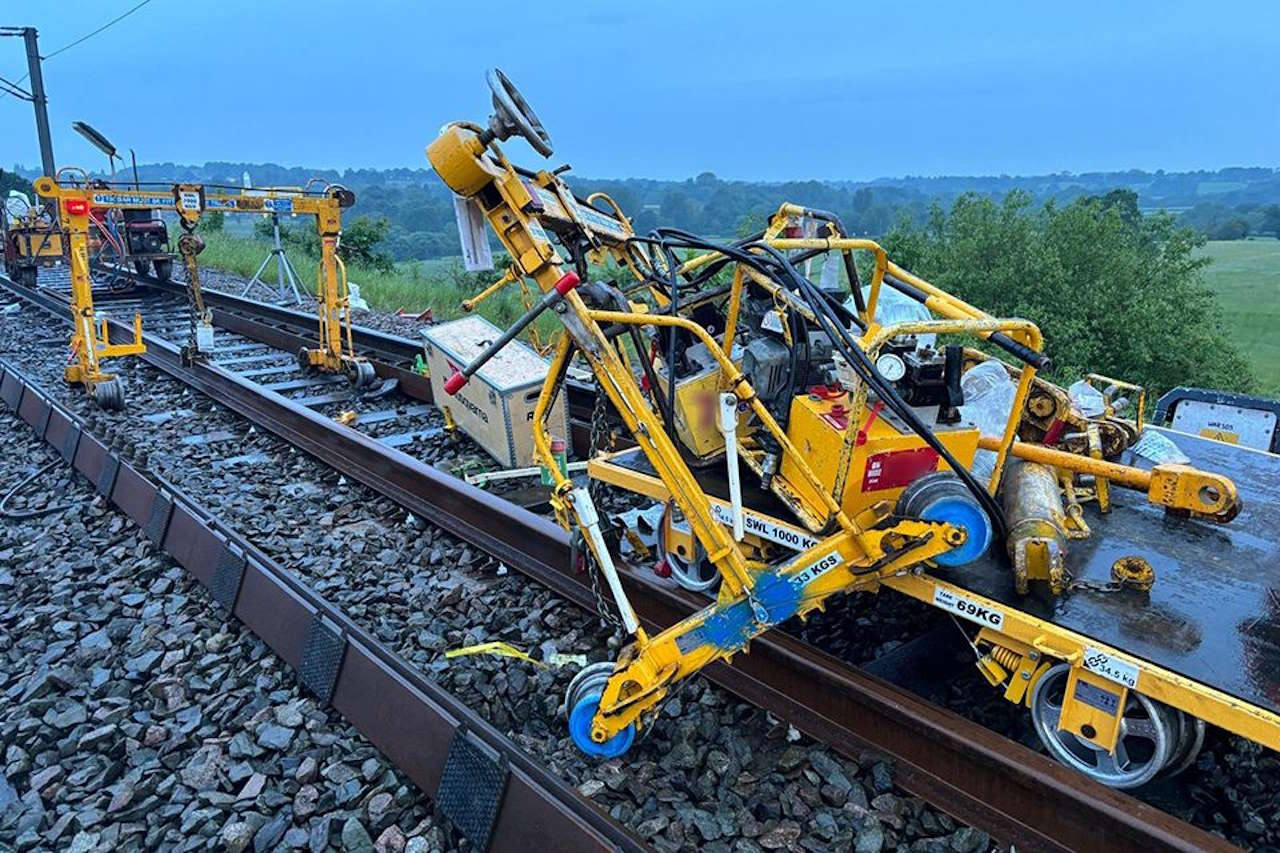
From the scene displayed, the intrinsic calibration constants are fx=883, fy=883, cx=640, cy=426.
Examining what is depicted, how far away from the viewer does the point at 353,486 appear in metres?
6.54

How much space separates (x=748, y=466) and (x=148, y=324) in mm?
12029

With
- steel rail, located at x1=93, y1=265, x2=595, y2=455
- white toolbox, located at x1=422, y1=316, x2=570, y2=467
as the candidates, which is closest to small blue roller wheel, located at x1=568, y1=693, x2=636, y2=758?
white toolbox, located at x1=422, y1=316, x2=570, y2=467

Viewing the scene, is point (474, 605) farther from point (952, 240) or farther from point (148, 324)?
point (952, 240)

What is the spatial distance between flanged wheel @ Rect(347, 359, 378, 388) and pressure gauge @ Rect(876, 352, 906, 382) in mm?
6941

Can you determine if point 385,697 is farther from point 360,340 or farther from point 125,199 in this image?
point 360,340

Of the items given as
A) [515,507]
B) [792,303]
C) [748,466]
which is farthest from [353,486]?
[792,303]

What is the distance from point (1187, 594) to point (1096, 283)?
2014 cm

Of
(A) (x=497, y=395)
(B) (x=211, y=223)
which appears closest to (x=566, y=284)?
(A) (x=497, y=395)

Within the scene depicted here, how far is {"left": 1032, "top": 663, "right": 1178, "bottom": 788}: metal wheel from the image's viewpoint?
3.05m

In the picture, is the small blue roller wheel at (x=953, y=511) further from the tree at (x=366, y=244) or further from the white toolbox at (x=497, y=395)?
the tree at (x=366, y=244)

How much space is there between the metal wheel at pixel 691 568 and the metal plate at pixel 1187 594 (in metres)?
1.15

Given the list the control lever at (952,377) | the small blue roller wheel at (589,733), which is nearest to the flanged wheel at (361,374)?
the small blue roller wheel at (589,733)

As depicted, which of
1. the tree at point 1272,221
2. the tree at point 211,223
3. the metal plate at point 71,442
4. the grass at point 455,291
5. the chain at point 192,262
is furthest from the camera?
the tree at point 1272,221

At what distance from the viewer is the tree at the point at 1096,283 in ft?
65.0
